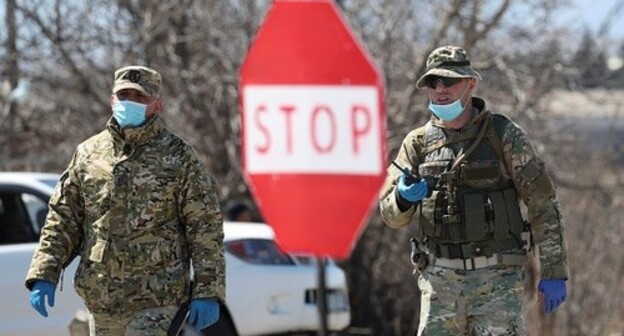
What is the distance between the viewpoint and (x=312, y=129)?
543 centimetres

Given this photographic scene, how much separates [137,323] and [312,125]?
1112mm

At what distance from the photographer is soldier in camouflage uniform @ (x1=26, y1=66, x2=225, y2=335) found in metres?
5.31

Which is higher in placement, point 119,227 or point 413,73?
point 413,73

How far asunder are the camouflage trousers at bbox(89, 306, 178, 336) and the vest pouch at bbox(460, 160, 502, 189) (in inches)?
53.9

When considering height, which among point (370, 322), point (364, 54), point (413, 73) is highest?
point (413, 73)

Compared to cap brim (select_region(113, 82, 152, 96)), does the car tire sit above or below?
below

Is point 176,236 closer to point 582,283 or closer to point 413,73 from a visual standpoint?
point 413,73

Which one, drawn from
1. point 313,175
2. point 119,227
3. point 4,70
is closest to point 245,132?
point 313,175

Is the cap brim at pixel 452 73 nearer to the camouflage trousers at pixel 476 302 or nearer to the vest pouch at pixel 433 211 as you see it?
the vest pouch at pixel 433 211

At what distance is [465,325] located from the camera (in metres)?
5.35

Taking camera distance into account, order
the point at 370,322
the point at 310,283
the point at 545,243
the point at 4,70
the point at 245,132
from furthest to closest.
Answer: the point at 4,70
the point at 370,322
the point at 310,283
the point at 245,132
the point at 545,243

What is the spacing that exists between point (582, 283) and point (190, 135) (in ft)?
13.8

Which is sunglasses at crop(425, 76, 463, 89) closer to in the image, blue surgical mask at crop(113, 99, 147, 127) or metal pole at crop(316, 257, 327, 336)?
metal pole at crop(316, 257, 327, 336)

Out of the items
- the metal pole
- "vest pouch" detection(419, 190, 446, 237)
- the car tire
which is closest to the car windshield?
the car tire
